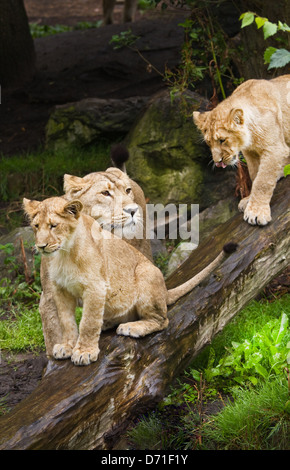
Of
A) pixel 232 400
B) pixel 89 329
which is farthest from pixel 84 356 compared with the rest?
pixel 232 400

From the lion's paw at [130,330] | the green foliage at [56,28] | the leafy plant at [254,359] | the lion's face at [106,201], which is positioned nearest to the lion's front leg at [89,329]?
the lion's paw at [130,330]

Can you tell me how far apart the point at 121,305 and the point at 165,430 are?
0.97m

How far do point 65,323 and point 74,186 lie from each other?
1.01 meters

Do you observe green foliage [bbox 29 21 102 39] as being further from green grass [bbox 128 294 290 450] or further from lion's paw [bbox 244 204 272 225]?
green grass [bbox 128 294 290 450]

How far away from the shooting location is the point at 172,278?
18.0 feet

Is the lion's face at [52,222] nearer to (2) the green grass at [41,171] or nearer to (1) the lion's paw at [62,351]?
(1) the lion's paw at [62,351]

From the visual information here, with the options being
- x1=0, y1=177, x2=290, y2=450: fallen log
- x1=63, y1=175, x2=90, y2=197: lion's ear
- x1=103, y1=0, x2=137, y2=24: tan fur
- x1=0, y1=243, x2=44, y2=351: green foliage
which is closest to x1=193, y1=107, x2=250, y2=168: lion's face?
x1=0, y1=177, x2=290, y2=450: fallen log

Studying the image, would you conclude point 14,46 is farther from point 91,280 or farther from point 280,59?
point 280,59

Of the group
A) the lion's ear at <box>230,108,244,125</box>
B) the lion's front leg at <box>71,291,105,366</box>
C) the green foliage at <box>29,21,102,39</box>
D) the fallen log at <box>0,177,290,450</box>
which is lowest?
the green foliage at <box>29,21,102,39</box>

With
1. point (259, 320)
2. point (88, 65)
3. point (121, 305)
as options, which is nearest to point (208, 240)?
point (259, 320)

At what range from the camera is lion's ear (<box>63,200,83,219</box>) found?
→ 155 inches

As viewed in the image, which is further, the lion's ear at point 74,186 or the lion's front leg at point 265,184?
the lion's front leg at point 265,184

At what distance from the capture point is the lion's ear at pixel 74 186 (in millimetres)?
4672

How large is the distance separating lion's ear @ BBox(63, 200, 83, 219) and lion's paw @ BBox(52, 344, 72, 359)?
0.92 meters
